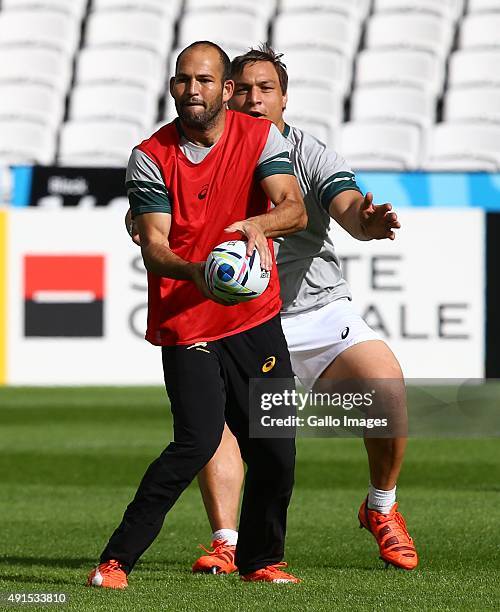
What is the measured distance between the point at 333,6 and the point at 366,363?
47.4 ft

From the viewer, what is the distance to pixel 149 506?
16.5 ft

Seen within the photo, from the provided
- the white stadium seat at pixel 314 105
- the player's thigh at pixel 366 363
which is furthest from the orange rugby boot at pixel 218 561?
the white stadium seat at pixel 314 105

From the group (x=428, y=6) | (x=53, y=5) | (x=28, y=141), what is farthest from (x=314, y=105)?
(x=53, y=5)

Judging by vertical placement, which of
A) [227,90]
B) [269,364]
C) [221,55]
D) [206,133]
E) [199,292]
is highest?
[221,55]

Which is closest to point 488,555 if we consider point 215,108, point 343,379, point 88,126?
point 343,379

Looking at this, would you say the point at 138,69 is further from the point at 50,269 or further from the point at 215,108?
the point at 215,108

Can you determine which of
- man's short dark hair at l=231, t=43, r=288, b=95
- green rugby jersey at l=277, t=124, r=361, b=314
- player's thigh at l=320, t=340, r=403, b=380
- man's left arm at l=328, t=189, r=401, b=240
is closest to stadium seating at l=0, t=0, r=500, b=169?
man's short dark hair at l=231, t=43, r=288, b=95

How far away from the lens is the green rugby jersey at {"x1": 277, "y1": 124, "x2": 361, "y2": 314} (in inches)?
227

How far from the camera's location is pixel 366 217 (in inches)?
203

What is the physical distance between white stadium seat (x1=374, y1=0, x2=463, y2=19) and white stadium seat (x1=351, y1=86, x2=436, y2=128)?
1.46 meters

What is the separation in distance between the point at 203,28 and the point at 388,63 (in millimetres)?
2649

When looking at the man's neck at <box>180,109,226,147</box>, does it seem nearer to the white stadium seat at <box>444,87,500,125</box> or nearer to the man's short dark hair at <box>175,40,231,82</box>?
the man's short dark hair at <box>175,40,231,82</box>

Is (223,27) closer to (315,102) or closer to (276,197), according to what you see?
(315,102)

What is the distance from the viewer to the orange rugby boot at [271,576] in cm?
525
